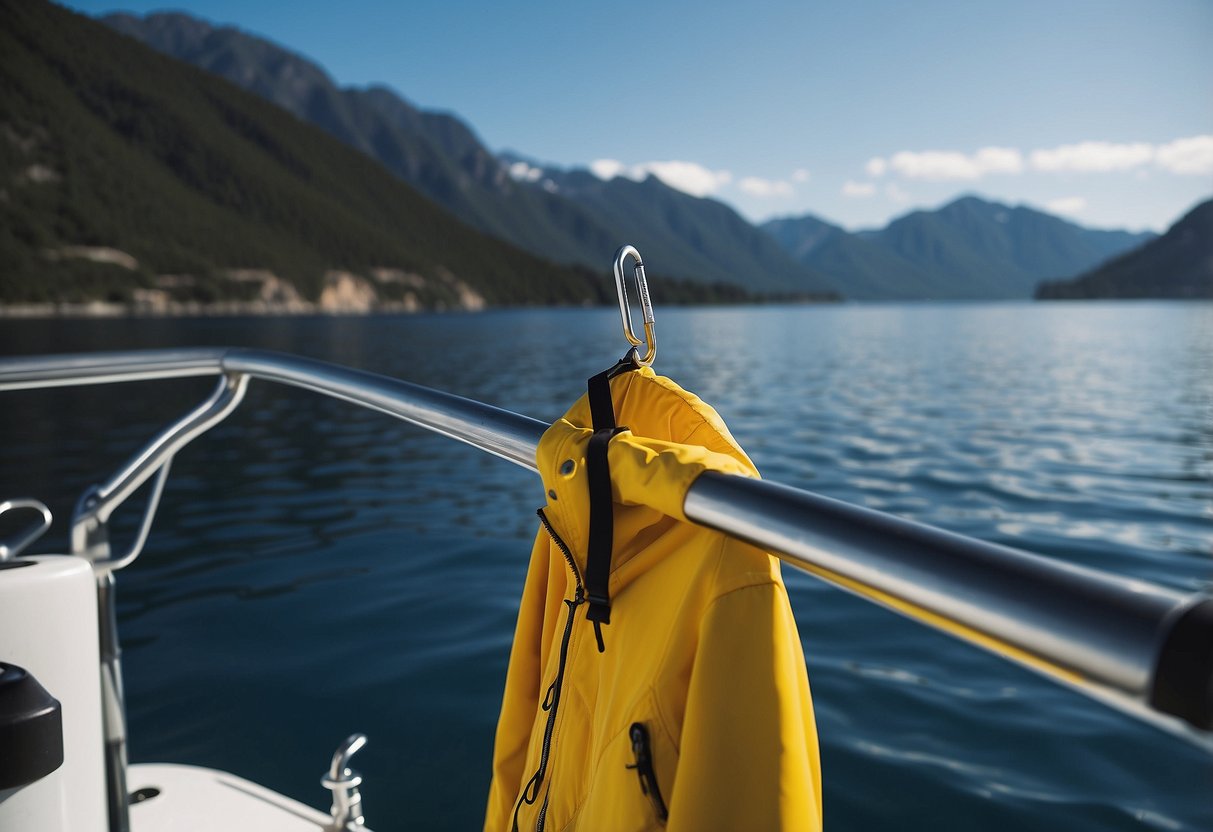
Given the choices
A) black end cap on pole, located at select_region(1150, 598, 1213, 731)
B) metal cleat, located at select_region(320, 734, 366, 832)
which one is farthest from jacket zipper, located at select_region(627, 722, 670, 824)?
metal cleat, located at select_region(320, 734, 366, 832)

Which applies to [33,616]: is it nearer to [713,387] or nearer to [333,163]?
[713,387]

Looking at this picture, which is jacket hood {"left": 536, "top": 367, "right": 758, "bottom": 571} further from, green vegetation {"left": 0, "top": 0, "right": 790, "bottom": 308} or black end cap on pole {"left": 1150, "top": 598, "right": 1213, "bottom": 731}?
green vegetation {"left": 0, "top": 0, "right": 790, "bottom": 308}

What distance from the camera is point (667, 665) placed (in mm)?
884

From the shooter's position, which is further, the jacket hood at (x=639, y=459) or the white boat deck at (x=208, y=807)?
the white boat deck at (x=208, y=807)

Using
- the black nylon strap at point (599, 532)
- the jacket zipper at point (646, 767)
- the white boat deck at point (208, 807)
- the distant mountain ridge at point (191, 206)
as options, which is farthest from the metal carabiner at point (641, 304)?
the distant mountain ridge at point (191, 206)

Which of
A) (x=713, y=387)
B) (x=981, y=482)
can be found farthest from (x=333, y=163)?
(x=981, y=482)

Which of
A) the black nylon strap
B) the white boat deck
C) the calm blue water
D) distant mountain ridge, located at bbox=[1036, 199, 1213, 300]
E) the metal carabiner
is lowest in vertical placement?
the calm blue water

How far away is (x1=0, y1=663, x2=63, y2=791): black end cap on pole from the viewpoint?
3.19 feet

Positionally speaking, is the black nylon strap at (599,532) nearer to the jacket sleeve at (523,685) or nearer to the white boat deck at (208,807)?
the jacket sleeve at (523,685)

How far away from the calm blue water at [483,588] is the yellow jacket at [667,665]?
100 inches

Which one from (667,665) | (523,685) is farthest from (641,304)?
(523,685)

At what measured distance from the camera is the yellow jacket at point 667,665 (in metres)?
0.81

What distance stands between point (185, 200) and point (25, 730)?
425 feet

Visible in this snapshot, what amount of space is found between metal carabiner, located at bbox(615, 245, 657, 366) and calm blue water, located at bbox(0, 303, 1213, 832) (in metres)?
2.70
